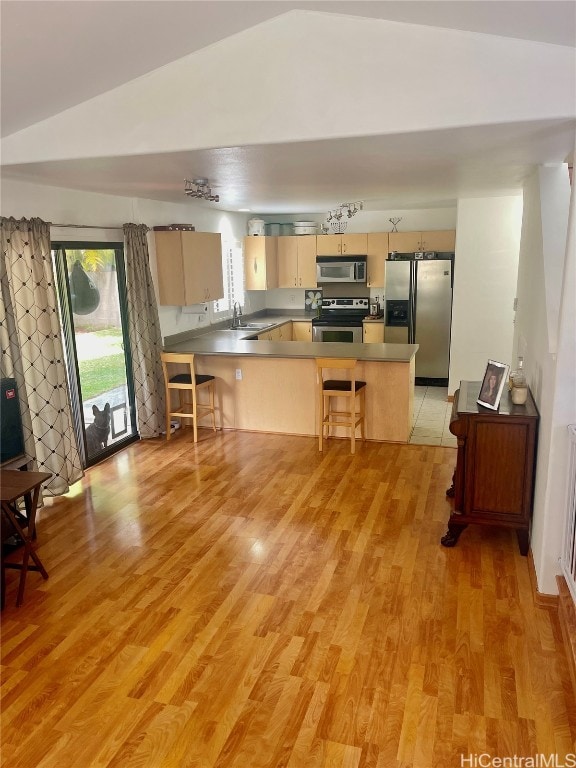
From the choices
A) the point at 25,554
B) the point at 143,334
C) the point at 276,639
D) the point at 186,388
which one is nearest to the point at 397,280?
the point at 186,388

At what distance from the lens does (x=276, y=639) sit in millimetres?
2725

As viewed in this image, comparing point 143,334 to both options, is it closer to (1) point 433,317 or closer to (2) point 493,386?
(2) point 493,386

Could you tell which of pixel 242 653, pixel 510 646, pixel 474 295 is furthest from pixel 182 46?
pixel 474 295

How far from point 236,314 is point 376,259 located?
2.14 metres

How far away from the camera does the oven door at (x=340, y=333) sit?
796 cm

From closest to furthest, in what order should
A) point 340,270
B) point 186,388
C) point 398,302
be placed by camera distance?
1. point 186,388
2. point 398,302
3. point 340,270

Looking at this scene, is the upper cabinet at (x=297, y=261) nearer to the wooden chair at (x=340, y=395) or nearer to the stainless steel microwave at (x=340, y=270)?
the stainless steel microwave at (x=340, y=270)

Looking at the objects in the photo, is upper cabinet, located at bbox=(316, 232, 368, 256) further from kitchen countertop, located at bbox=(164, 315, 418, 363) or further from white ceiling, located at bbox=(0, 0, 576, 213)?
white ceiling, located at bbox=(0, 0, 576, 213)

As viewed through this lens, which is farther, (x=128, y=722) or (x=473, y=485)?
(x=473, y=485)

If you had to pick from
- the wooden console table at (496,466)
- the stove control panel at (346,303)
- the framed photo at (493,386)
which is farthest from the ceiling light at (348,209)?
the wooden console table at (496,466)

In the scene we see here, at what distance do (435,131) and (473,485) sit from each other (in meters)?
2.04

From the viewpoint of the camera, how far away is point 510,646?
2.64m

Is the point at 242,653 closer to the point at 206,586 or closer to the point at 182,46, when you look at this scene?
the point at 206,586

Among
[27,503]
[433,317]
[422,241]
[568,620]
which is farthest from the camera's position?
[422,241]
